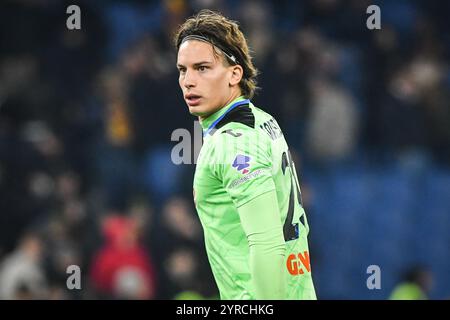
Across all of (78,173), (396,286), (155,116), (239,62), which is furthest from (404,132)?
(239,62)

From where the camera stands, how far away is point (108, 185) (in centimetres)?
1007

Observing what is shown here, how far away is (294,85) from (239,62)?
6.62 m

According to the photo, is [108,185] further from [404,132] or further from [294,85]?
[404,132]

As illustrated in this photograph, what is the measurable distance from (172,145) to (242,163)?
265 inches

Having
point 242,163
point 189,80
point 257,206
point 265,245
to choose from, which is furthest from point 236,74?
point 265,245

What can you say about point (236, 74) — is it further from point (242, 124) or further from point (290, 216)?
point (290, 216)

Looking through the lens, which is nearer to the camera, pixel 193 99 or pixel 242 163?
pixel 242 163

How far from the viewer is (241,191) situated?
354 centimetres

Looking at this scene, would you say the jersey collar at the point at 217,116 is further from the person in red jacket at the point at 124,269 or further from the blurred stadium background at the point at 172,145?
the person in red jacket at the point at 124,269

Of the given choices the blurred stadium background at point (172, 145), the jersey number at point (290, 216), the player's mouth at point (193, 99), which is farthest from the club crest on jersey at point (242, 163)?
the blurred stadium background at point (172, 145)

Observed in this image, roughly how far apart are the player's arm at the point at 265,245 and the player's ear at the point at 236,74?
624 millimetres

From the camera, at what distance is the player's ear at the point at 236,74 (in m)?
3.94

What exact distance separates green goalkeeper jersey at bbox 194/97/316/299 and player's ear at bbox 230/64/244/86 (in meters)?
0.10

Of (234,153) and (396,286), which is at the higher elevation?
(234,153)
